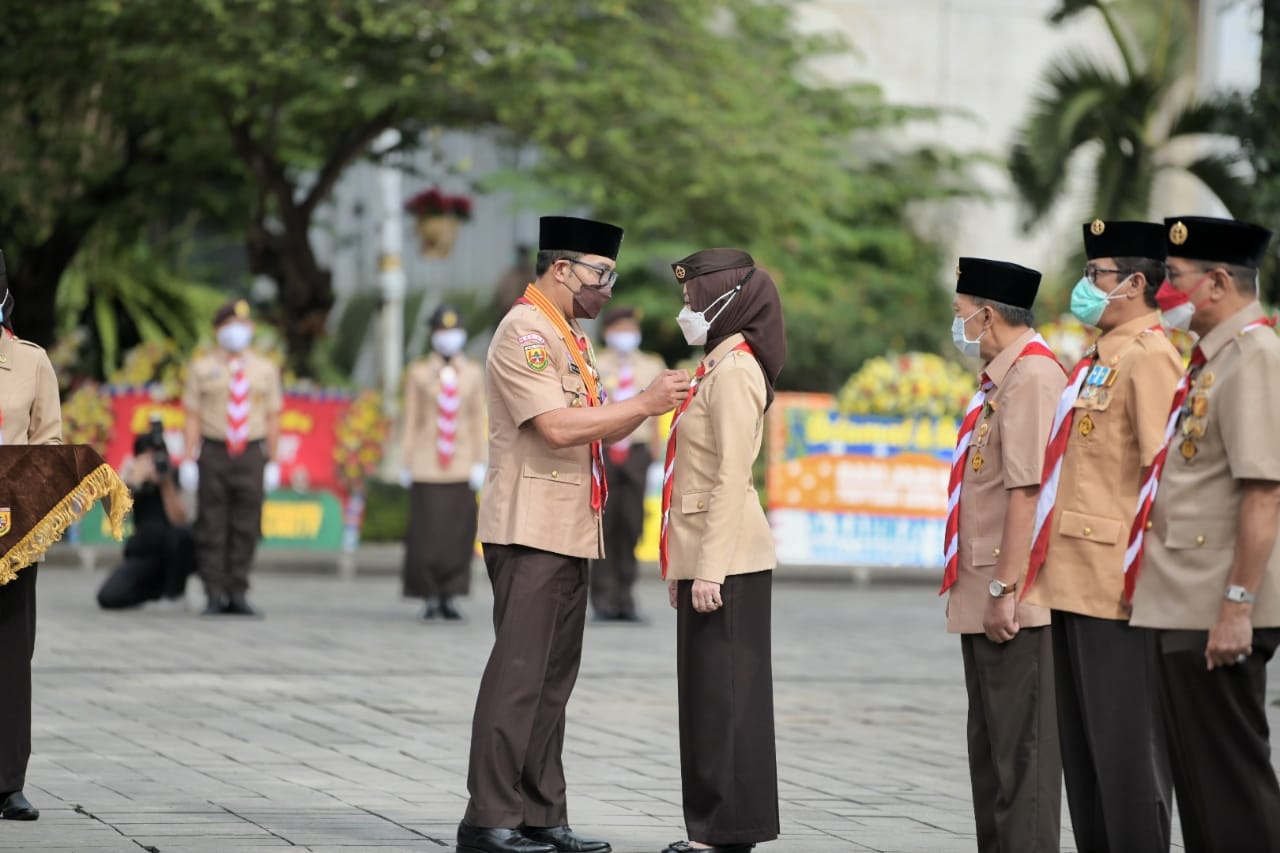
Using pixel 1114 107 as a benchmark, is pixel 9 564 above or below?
below

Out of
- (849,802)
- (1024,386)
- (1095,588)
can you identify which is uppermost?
(1024,386)

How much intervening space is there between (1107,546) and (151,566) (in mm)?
9808

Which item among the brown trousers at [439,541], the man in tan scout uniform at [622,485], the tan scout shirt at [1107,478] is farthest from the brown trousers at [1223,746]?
the brown trousers at [439,541]

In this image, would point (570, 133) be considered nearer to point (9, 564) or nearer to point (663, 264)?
point (663, 264)

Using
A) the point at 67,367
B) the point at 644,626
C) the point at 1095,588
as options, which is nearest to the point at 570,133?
the point at 67,367

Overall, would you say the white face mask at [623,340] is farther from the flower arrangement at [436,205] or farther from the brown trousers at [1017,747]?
the flower arrangement at [436,205]

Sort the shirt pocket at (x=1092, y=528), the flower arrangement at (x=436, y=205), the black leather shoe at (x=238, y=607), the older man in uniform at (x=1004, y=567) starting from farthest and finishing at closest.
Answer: the flower arrangement at (x=436, y=205) → the black leather shoe at (x=238, y=607) → the older man in uniform at (x=1004, y=567) → the shirt pocket at (x=1092, y=528)

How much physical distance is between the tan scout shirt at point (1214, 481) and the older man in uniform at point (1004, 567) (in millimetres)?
655

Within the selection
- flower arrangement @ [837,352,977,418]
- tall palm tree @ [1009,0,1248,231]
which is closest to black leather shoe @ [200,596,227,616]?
flower arrangement @ [837,352,977,418]

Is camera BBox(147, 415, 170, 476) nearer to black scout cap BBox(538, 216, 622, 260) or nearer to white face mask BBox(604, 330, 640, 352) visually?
white face mask BBox(604, 330, 640, 352)

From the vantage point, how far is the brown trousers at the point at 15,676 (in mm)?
7172

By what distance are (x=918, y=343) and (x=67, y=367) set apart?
13204 millimetres

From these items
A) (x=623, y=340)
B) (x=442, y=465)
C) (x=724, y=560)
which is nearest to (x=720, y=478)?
(x=724, y=560)

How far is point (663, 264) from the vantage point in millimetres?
31156
